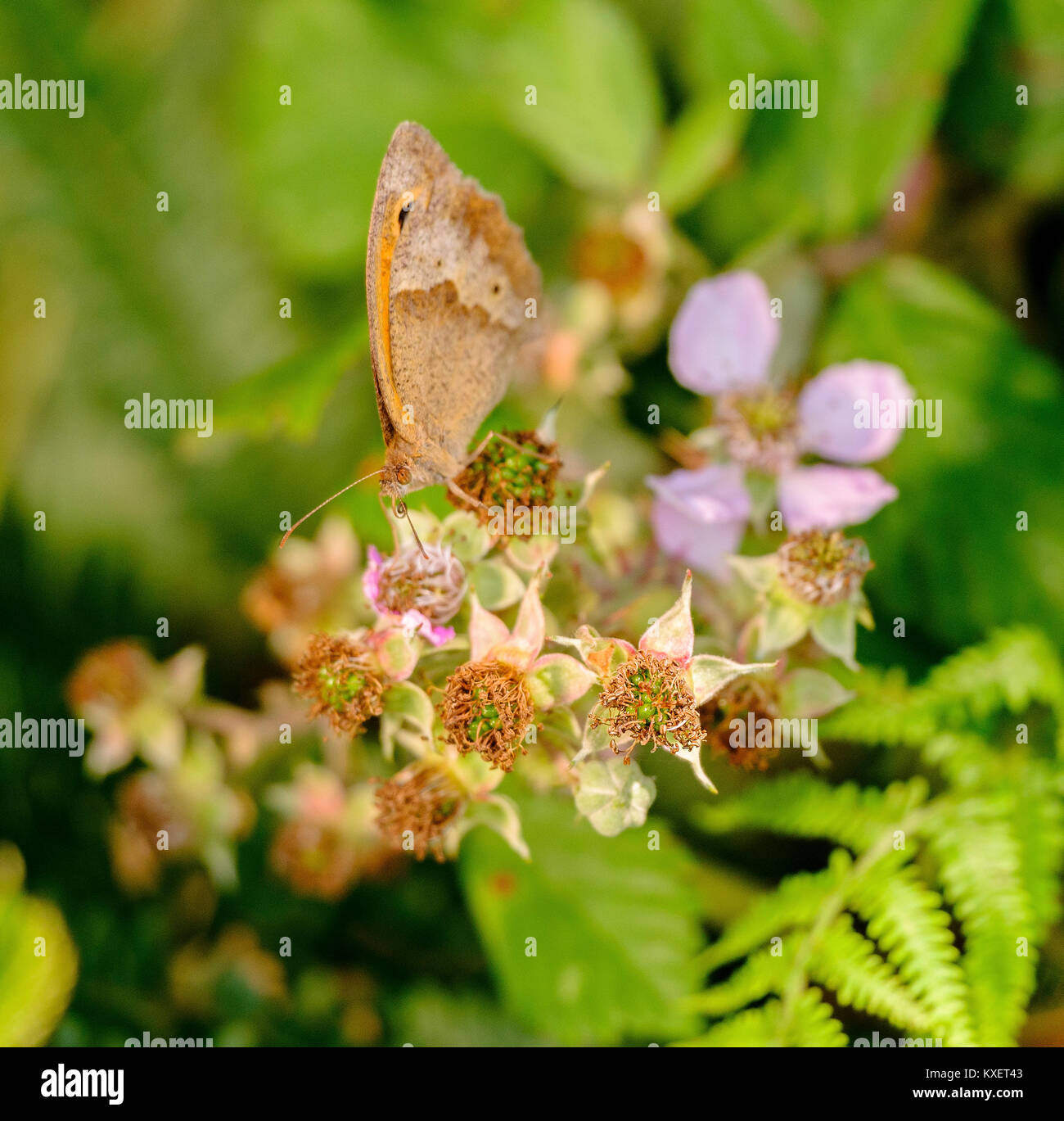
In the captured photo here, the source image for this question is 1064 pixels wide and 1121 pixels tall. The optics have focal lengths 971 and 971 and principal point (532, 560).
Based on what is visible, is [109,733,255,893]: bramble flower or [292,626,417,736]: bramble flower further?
[109,733,255,893]: bramble flower

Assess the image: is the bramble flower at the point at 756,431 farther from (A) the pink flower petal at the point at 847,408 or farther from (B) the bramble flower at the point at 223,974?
(B) the bramble flower at the point at 223,974

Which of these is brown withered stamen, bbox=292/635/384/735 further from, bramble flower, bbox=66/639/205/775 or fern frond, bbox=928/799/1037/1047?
fern frond, bbox=928/799/1037/1047

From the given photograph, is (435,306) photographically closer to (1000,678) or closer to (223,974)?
(1000,678)

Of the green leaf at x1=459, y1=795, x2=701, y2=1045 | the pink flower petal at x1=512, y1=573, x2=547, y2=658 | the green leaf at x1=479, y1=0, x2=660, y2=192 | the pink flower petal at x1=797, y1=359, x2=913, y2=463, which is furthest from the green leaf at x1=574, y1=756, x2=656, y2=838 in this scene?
the green leaf at x1=479, y1=0, x2=660, y2=192

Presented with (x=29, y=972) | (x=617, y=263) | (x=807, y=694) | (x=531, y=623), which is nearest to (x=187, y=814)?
(x=29, y=972)

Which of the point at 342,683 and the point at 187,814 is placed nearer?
the point at 342,683

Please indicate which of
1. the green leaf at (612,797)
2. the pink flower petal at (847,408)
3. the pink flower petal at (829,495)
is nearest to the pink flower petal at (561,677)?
the green leaf at (612,797)
